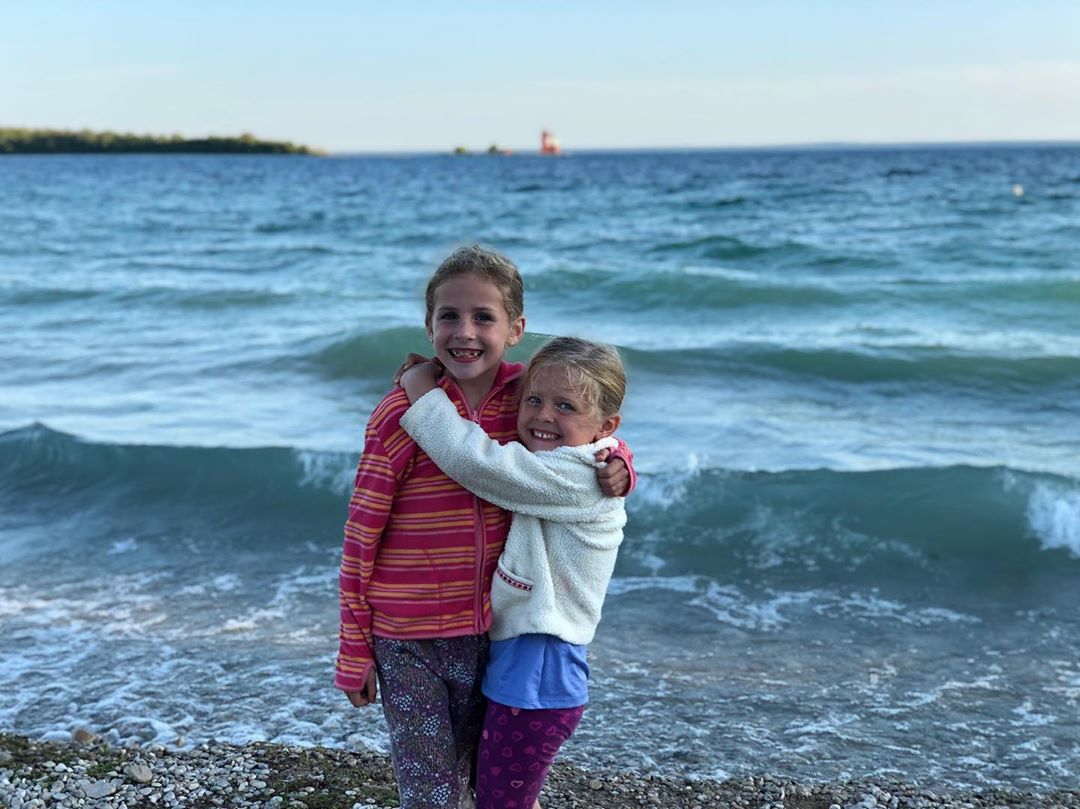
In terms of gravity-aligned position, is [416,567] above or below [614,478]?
below

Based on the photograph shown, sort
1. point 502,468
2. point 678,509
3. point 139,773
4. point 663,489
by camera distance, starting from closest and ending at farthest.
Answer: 1. point 502,468
2. point 139,773
3. point 678,509
4. point 663,489

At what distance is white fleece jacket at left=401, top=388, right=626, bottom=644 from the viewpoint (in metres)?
2.72

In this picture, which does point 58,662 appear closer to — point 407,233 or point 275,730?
point 275,730

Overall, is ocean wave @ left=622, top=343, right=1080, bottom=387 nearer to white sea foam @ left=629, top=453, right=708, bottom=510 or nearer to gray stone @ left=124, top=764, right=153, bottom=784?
white sea foam @ left=629, top=453, right=708, bottom=510

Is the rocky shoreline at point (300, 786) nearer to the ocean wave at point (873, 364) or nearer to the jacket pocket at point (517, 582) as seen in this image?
the jacket pocket at point (517, 582)

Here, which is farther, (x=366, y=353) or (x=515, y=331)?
(x=366, y=353)

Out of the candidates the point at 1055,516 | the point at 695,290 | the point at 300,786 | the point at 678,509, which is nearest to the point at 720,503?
the point at 678,509

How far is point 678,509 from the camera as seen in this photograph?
789 cm

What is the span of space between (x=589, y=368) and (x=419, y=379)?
42 centimetres

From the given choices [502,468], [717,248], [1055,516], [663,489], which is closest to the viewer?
[502,468]

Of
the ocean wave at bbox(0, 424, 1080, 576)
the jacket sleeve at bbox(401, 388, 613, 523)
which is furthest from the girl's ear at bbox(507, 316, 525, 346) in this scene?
the ocean wave at bbox(0, 424, 1080, 576)

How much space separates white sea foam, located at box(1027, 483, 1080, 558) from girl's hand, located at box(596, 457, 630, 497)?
545 centimetres

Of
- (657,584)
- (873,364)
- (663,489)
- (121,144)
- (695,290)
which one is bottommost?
(657,584)

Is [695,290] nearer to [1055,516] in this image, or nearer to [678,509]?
[678,509]
